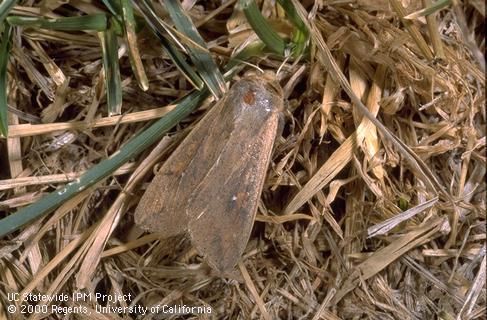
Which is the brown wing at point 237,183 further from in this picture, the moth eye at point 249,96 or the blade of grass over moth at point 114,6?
the blade of grass over moth at point 114,6

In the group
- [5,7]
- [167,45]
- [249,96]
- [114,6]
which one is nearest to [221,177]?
[249,96]

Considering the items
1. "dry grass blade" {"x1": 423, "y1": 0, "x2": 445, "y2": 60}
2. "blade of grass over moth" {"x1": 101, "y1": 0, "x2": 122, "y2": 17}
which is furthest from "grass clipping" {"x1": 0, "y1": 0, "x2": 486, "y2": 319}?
"blade of grass over moth" {"x1": 101, "y1": 0, "x2": 122, "y2": 17}

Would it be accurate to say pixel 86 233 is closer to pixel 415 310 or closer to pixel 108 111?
pixel 108 111

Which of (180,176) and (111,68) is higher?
(111,68)

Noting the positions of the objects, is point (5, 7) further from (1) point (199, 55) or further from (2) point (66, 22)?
(1) point (199, 55)

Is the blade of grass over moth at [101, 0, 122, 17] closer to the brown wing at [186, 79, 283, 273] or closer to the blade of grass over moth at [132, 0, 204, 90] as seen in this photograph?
the blade of grass over moth at [132, 0, 204, 90]

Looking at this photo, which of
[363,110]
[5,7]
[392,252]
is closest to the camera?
[5,7]
